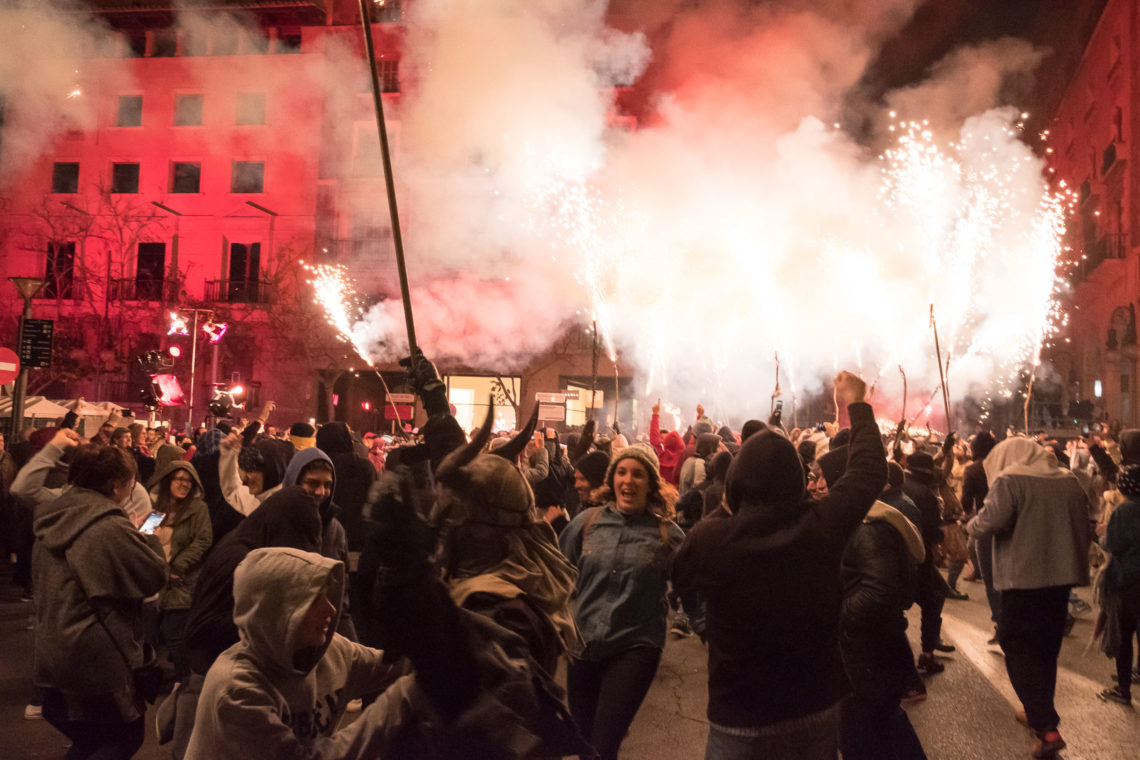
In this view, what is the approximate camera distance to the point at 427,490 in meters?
1.66

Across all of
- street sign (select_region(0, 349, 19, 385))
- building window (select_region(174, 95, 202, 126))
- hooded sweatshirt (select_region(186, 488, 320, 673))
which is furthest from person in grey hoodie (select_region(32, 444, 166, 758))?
building window (select_region(174, 95, 202, 126))

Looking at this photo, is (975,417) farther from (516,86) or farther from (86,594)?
(86,594)

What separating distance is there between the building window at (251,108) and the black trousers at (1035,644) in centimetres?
2847

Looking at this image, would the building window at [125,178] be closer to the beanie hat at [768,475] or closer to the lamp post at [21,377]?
the lamp post at [21,377]

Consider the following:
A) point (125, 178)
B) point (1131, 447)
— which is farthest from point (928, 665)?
point (125, 178)

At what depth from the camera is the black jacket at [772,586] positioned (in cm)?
235

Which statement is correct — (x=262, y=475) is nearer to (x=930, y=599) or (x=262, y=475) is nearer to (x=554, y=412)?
(x=930, y=599)

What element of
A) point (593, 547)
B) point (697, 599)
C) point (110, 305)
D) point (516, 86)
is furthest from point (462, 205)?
point (593, 547)

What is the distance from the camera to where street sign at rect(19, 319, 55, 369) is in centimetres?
987

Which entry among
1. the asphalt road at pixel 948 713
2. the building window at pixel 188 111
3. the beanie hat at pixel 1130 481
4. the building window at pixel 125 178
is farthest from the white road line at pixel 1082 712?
the building window at pixel 125 178

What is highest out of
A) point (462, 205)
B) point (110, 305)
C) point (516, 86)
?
point (516, 86)

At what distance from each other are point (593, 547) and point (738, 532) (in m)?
1.29

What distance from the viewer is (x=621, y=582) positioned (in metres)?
3.46

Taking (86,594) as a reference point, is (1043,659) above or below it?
below
